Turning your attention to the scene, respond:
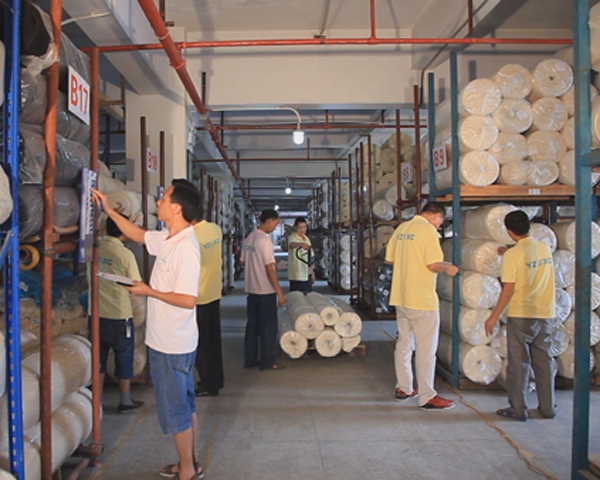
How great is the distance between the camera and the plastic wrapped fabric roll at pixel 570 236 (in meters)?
4.65

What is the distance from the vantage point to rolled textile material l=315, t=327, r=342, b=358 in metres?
5.83

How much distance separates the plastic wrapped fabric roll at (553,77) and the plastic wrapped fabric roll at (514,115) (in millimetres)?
208

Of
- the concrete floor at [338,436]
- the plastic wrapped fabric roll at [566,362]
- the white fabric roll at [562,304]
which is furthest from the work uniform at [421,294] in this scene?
the plastic wrapped fabric roll at [566,362]

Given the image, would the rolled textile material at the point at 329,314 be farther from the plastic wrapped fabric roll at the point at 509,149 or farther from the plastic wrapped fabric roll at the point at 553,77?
the plastic wrapped fabric roll at the point at 553,77

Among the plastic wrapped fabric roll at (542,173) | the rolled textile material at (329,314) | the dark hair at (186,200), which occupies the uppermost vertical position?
the plastic wrapped fabric roll at (542,173)

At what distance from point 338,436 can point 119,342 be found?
1.94 meters

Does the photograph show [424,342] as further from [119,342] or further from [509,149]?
[119,342]

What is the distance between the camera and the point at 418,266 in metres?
4.31

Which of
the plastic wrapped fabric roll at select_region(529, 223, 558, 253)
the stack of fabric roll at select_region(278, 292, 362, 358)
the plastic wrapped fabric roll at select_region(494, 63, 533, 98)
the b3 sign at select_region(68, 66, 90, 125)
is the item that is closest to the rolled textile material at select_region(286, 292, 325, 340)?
the stack of fabric roll at select_region(278, 292, 362, 358)

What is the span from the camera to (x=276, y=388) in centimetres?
492

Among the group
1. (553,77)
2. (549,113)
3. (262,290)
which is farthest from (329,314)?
(553,77)

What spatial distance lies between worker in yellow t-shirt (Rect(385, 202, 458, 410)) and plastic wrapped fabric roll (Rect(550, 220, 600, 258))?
4.66 ft

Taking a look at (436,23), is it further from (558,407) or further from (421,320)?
(558,407)

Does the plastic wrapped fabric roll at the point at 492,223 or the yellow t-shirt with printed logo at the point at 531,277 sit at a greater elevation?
the plastic wrapped fabric roll at the point at 492,223
